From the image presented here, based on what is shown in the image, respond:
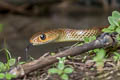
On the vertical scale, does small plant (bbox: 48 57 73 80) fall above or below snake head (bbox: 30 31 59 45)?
below

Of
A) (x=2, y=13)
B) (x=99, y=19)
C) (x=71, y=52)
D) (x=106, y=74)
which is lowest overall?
(x=106, y=74)

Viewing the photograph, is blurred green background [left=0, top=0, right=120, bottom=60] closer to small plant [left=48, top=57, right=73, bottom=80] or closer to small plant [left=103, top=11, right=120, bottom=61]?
small plant [left=103, top=11, right=120, bottom=61]

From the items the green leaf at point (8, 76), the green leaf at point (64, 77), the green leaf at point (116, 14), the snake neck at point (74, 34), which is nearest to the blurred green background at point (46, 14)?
the snake neck at point (74, 34)

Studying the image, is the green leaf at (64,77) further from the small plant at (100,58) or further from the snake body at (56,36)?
the snake body at (56,36)

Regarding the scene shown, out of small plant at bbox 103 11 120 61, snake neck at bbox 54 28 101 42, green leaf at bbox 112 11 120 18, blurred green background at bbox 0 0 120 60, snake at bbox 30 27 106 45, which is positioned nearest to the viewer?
small plant at bbox 103 11 120 61

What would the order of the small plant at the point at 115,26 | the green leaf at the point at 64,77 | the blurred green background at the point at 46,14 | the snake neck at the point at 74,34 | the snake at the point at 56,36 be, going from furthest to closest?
the blurred green background at the point at 46,14
the snake at the point at 56,36
the snake neck at the point at 74,34
the small plant at the point at 115,26
the green leaf at the point at 64,77

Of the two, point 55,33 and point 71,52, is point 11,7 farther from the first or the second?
point 71,52

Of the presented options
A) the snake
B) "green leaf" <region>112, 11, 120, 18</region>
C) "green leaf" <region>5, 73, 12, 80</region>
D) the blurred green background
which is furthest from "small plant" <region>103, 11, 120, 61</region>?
the blurred green background

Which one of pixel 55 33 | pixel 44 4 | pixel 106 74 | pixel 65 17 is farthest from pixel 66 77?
pixel 44 4

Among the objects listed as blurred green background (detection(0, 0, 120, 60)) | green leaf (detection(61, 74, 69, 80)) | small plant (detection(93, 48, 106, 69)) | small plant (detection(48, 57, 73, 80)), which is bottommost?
green leaf (detection(61, 74, 69, 80))

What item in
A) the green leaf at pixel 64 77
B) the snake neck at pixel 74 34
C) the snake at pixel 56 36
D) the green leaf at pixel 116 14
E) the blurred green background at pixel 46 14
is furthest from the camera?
the blurred green background at pixel 46 14

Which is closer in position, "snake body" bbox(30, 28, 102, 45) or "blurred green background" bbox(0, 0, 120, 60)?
"snake body" bbox(30, 28, 102, 45)
